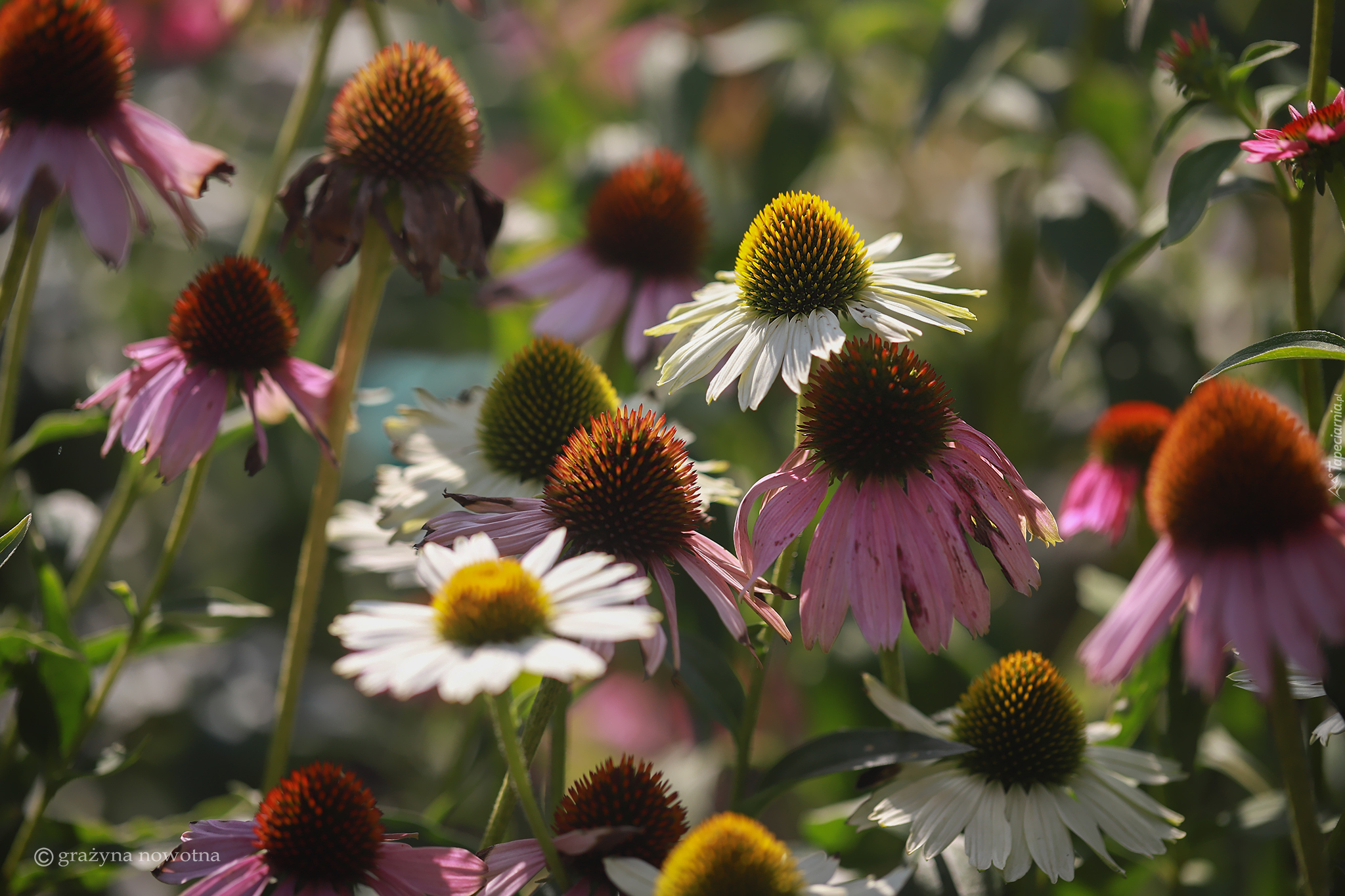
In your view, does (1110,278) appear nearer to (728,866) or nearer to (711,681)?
(711,681)

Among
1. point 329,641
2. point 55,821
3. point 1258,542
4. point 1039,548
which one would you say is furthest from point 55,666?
point 1039,548

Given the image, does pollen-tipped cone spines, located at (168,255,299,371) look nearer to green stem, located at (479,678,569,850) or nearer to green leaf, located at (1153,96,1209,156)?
green stem, located at (479,678,569,850)

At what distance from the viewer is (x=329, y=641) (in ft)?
4.99

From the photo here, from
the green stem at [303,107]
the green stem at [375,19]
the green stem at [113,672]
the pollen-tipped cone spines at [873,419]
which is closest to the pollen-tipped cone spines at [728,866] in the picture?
the pollen-tipped cone spines at [873,419]

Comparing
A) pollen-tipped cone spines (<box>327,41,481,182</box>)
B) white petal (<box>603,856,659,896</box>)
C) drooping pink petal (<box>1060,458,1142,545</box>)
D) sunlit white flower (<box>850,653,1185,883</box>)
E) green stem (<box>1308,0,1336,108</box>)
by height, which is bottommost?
white petal (<box>603,856,659,896</box>)

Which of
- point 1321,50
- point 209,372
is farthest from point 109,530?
point 1321,50

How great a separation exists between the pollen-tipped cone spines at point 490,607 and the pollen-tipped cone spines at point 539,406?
246mm

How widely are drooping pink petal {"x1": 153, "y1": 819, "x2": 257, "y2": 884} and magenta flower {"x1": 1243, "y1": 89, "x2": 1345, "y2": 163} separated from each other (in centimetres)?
68

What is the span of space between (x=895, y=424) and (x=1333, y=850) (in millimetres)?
336

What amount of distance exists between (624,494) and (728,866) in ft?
0.64

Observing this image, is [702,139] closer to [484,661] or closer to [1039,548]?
[1039,548]

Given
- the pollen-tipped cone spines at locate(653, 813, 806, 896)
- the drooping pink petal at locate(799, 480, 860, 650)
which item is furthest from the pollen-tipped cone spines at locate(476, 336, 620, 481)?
the pollen-tipped cone spines at locate(653, 813, 806, 896)

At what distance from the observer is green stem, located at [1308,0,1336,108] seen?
0.59 m

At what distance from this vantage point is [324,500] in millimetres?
711
